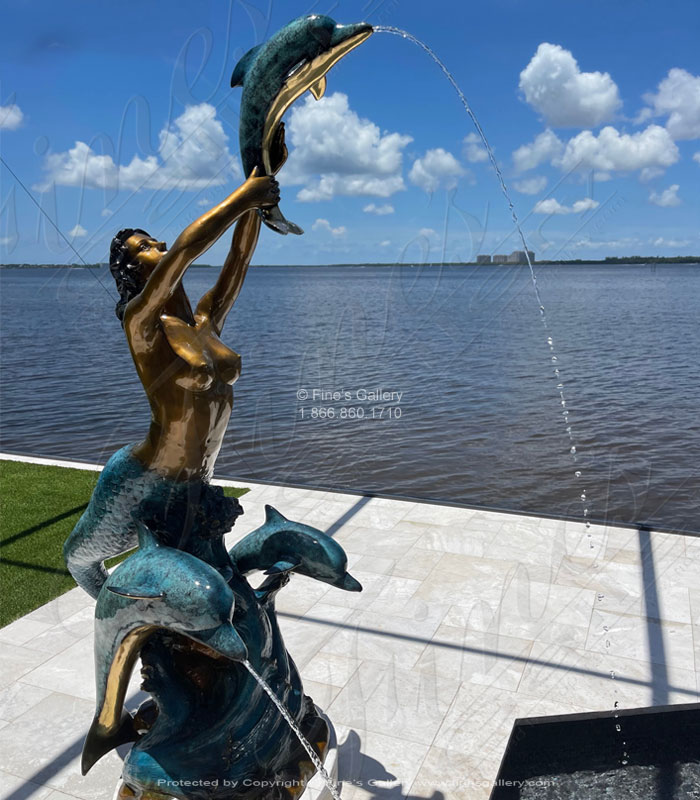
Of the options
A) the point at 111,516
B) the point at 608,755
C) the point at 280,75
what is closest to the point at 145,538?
the point at 111,516

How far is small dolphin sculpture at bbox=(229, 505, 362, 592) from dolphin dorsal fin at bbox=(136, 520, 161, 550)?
0.79m

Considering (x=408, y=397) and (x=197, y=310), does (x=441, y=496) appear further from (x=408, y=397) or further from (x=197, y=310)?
(x=197, y=310)

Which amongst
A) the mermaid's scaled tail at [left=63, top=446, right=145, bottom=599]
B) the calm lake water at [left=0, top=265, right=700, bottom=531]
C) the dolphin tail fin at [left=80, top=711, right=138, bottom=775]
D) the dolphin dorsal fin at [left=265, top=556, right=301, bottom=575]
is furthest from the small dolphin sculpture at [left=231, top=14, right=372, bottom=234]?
the calm lake water at [left=0, top=265, right=700, bottom=531]

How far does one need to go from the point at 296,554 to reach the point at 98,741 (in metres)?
1.44

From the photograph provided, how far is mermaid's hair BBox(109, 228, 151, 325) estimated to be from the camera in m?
3.59

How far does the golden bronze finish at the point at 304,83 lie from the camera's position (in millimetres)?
3324

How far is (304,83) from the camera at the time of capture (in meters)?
3.41

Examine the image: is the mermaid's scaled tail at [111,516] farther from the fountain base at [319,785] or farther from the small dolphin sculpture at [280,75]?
the small dolphin sculpture at [280,75]

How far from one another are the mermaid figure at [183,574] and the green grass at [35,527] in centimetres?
368

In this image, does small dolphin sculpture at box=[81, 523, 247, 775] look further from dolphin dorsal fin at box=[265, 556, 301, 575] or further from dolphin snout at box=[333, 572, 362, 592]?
dolphin snout at box=[333, 572, 362, 592]

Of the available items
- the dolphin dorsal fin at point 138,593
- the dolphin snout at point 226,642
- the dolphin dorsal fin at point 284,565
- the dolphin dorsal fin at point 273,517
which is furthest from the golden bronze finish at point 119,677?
the dolphin dorsal fin at point 273,517

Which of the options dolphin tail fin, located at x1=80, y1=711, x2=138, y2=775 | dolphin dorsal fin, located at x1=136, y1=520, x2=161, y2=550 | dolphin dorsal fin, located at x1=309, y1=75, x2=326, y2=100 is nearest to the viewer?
dolphin dorsal fin, located at x1=309, y1=75, x2=326, y2=100

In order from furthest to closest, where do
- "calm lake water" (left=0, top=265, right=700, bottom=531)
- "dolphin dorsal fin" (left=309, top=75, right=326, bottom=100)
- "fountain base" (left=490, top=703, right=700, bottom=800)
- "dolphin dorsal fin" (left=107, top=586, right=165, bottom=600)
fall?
"calm lake water" (left=0, top=265, right=700, bottom=531), "fountain base" (left=490, top=703, right=700, bottom=800), "dolphin dorsal fin" (left=309, top=75, right=326, bottom=100), "dolphin dorsal fin" (left=107, top=586, right=165, bottom=600)

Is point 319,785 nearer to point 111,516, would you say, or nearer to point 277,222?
point 111,516
